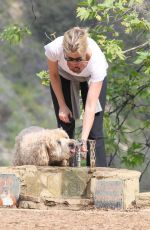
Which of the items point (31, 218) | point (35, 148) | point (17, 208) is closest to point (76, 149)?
point (35, 148)

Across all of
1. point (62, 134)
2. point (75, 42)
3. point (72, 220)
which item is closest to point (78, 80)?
point (62, 134)

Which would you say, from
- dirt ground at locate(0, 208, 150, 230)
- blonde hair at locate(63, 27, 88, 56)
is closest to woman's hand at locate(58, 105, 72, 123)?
blonde hair at locate(63, 27, 88, 56)

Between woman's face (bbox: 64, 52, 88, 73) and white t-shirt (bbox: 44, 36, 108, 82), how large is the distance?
37 mm

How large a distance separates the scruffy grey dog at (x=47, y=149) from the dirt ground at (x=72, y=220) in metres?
0.92

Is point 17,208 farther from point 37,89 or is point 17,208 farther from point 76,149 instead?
point 37,89

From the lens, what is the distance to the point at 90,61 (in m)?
8.02

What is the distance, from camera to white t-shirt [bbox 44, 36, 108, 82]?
8039mm

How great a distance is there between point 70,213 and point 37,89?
9904 millimetres

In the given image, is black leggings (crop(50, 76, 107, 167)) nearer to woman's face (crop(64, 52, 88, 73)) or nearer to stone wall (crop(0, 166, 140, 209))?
woman's face (crop(64, 52, 88, 73))

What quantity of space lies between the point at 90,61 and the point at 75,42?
28 centimetres

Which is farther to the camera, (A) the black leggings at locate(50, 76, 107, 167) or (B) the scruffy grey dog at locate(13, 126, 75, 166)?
(A) the black leggings at locate(50, 76, 107, 167)

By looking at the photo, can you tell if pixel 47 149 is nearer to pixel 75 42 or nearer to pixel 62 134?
pixel 62 134

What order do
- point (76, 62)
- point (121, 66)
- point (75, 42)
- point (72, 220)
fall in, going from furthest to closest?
point (121, 66)
point (76, 62)
point (75, 42)
point (72, 220)

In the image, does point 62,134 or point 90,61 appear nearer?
point 90,61
